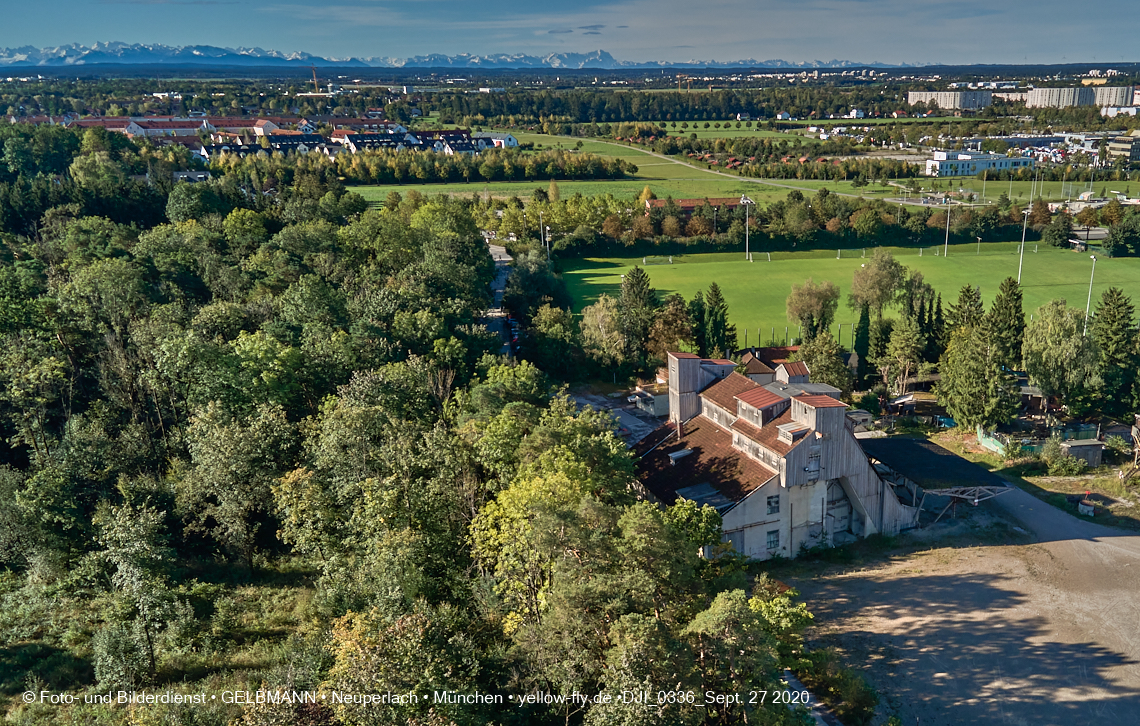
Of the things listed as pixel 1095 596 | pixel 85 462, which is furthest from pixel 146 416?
pixel 1095 596

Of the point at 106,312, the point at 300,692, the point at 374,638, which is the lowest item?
the point at 300,692

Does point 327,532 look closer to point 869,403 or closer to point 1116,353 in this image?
point 869,403

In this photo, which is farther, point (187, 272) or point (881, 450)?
point (187, 272)

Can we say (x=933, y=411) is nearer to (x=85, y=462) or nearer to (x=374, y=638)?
(x=374, y=638)

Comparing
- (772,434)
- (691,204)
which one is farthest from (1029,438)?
(691,204)

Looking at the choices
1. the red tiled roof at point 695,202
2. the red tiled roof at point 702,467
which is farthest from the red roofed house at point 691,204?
the red tiled roof at point 702,467

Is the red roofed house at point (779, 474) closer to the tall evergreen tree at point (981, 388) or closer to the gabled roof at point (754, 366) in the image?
the tall evergreen tree at point (981, 388)

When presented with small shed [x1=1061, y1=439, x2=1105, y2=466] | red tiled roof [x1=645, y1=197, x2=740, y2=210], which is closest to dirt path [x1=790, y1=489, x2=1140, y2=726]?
small shed [x1=1061, y1=439, x2=1105, y2=466]
